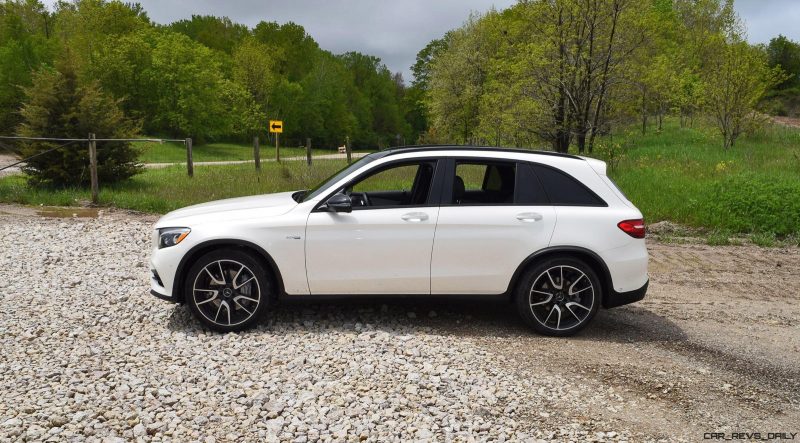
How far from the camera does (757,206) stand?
11148 millimetres

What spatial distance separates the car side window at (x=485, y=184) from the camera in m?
5.59

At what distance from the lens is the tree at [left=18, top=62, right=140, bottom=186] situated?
14875 mm

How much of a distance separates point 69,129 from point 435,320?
13256mm

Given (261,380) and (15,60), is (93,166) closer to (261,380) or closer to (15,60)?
(261,380)

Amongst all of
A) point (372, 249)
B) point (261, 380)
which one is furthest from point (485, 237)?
point (261, 380)

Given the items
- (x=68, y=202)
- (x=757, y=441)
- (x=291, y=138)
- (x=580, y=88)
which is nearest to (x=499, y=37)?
(x=580, y=88)

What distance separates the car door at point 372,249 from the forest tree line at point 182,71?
80.5 ft

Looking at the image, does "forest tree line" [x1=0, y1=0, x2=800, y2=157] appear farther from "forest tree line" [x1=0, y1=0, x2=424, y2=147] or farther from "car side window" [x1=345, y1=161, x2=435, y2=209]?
"car side window" [x1=345, y1=161, x2=435, y2=209]

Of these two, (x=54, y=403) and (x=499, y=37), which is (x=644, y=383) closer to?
(x=54, y=403)

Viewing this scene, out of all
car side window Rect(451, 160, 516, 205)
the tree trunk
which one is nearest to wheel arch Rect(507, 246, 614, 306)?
car side window Rect(451, 160, 516, 205)

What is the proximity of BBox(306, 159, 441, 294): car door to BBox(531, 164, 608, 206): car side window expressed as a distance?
106 centimetres

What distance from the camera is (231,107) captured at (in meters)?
55.0

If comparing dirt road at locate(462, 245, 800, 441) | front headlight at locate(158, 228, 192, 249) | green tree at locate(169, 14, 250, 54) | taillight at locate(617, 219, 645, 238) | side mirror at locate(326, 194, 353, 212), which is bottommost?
dirt road at locate(462, 245, 800, 441)

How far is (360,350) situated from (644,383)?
2.24 meters
